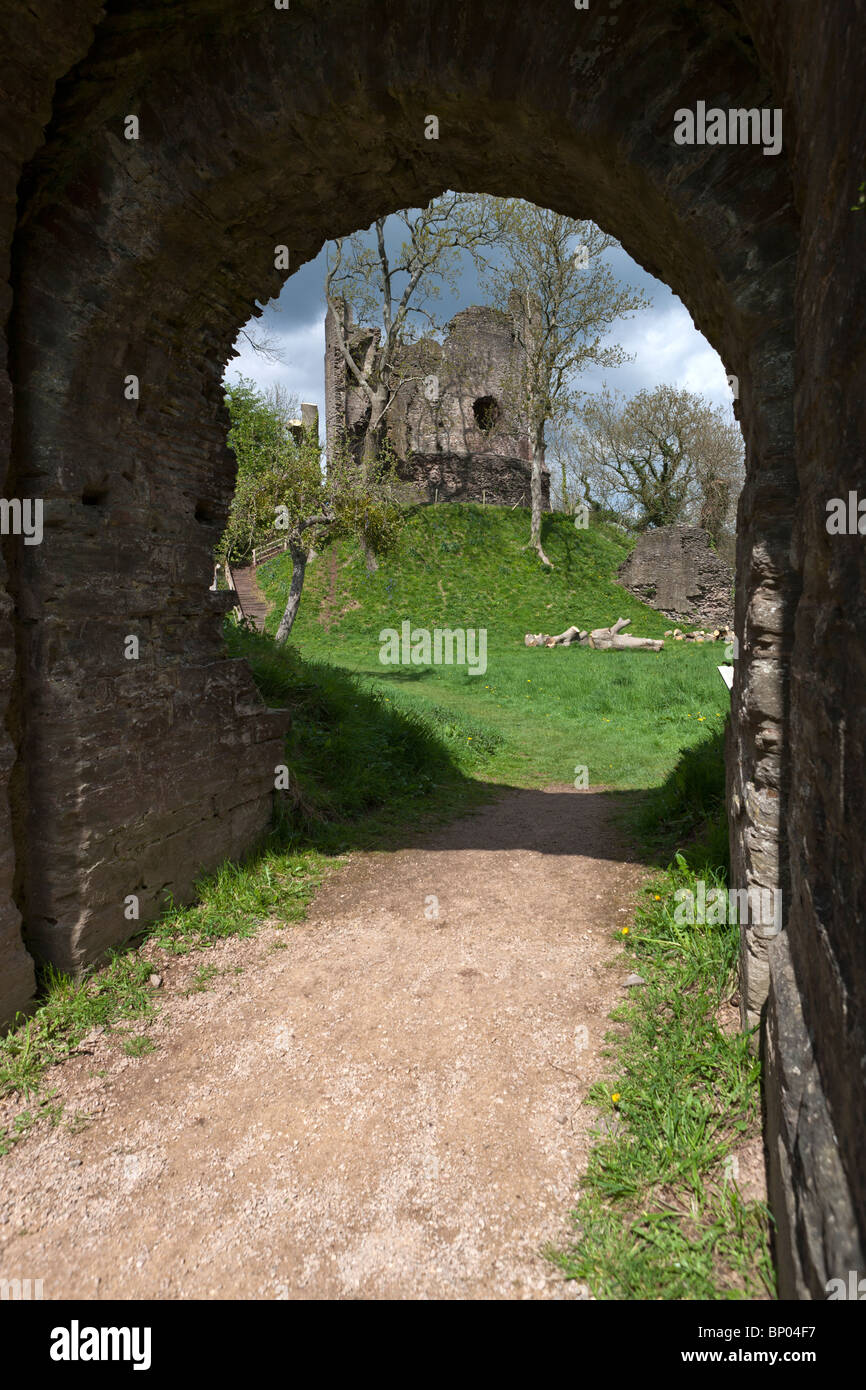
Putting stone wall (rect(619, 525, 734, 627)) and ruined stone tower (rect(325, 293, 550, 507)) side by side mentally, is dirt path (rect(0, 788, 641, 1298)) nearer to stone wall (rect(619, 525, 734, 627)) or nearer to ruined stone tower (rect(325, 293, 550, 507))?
stone wall (rect(619, 525, 734, 627))

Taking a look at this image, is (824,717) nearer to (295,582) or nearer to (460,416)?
(295,582)

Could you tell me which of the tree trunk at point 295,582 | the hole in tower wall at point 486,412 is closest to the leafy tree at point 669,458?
the hole in tower wall at point 486,412

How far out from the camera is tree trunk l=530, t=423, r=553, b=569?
2280 centimetres

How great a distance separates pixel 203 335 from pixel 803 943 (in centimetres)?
481

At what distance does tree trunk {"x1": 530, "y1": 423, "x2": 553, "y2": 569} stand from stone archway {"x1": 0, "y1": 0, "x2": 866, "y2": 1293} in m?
18.7

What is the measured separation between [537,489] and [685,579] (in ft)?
17.9

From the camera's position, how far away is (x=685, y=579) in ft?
72.4

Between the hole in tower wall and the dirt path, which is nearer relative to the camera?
the dirt path

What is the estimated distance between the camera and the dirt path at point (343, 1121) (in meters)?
2.39

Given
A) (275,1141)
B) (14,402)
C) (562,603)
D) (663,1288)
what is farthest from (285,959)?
(562,603)

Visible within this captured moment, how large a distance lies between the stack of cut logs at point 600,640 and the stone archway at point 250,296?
546 inches

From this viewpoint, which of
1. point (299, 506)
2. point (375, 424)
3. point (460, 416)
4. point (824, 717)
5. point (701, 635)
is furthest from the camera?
point (460, 416)

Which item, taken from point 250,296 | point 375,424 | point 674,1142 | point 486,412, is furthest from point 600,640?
point 674,1142

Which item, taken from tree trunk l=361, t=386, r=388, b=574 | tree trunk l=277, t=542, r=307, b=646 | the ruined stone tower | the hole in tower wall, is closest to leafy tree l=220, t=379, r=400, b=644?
tree trunk l=277, t=542, r=307, b=646
